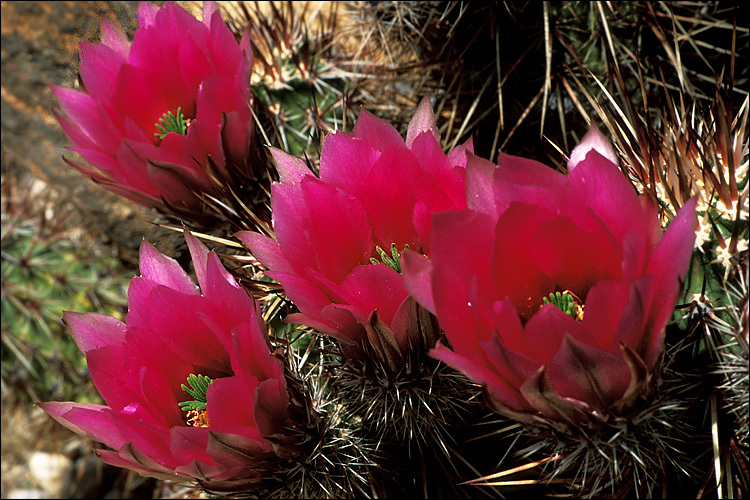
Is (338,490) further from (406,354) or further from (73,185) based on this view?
(73,185)

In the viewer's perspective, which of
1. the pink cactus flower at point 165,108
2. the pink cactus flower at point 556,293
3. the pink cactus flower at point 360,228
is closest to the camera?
the pink cactus flower at point 556,293

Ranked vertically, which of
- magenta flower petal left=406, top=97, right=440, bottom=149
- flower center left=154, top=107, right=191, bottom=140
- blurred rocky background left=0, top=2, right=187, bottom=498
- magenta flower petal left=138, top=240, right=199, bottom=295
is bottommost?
blurred rocky background left=0, top=2, right=187, bottom=498

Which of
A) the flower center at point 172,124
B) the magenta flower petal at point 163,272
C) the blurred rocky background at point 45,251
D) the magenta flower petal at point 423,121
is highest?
the flower center at point 172,124

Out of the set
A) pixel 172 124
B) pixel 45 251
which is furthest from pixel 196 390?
pixel 45 251

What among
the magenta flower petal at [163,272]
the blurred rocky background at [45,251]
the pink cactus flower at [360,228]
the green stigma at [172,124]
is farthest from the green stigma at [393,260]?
the blurred rocky background at [45,251]

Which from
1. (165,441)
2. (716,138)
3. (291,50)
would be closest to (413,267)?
(165,441)

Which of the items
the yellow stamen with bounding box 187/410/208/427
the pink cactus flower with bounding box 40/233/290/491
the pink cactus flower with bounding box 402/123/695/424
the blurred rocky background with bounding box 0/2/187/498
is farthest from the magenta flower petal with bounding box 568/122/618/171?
the blurred rocky background with bounding box 0/2/187/498

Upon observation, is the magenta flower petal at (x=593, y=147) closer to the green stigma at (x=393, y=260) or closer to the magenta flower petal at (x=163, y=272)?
the green stigma at (x=393, y=260)

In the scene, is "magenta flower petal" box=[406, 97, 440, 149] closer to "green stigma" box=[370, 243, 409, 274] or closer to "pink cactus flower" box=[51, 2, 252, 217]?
"green stigma" box=[370, 243, 409, 274]

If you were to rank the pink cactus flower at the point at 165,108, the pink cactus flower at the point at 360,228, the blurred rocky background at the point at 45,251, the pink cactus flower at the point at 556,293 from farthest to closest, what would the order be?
Answer: 1. the blurred rocky background at the point at 45,251
2. the pink cactus flower at the point at 165,108
3. the pink cactus flower at the point at 360,228
4. the pink cactus flower at the point at 556,293
